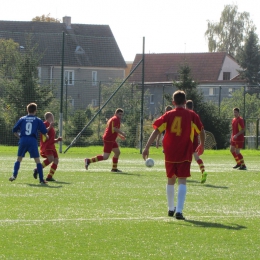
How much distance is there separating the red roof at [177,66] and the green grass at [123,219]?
63.2 meters

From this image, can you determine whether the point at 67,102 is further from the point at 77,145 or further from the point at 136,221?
the point at 136,221

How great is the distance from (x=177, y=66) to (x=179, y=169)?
70.2m

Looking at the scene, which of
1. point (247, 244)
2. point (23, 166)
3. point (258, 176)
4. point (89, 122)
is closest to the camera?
point (247, 244)

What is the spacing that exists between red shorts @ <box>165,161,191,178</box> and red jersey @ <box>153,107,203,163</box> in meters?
0.06

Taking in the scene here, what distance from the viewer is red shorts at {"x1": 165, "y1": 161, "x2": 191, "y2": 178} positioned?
10531mm

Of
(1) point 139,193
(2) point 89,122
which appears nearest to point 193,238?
(1) point 139,193

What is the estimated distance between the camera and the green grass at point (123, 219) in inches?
317

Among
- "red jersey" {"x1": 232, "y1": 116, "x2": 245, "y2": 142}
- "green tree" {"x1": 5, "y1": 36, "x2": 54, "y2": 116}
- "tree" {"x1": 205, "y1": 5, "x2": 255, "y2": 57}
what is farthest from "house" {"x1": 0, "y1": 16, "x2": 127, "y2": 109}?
"tree" {"x1": 205, "y1": 5, "x2": 255, "y2": 57}

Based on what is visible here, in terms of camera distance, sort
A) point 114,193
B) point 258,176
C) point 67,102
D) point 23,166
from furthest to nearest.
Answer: point 67,102
point 23,166
point 258,176
point 114,193

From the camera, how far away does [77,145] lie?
31.3 m

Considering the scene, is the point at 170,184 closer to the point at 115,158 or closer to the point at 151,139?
the point at 151,139

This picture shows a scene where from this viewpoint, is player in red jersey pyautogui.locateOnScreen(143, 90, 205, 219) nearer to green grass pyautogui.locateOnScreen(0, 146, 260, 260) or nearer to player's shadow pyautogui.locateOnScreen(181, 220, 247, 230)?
player's shadow pyautogui.locateOnScreen(181, 220, 247, 230)

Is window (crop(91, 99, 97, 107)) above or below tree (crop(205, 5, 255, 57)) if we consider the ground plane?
below

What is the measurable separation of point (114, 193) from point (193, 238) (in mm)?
5367
